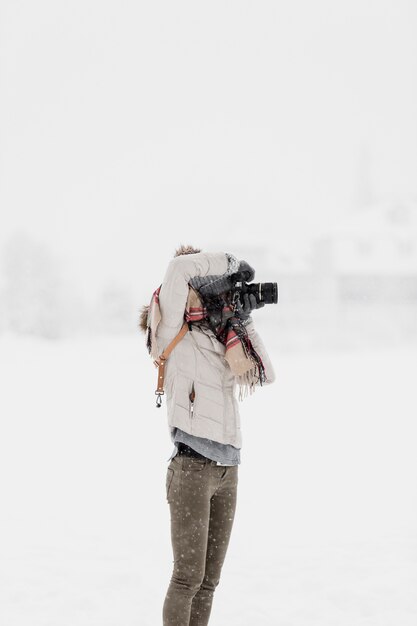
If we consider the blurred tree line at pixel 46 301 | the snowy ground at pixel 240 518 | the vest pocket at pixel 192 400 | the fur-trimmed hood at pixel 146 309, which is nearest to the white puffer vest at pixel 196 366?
the vest pocket at pixel 192 400

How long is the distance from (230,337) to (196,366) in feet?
0.56

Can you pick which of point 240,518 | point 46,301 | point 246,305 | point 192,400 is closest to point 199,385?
point 192,400

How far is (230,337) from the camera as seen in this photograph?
2516 millimetres

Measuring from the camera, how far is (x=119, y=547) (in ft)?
16.6

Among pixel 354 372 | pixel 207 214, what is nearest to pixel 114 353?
pixel 354 372

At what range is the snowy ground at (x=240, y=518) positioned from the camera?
3.87 m

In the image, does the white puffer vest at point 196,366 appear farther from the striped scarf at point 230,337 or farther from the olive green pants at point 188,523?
the olive green pants at point 188,523

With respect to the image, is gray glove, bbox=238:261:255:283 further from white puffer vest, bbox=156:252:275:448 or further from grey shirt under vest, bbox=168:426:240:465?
grey shirt under vest, bbox=168:426:240:465

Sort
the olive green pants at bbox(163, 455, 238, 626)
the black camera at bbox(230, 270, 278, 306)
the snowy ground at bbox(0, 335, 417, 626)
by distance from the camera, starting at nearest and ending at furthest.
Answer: the olive green pants at bbox(163, 455, 238, 626), the black camera at bbox(230, 270, 278, 306), the snowy ground at bbox(0, 335, 417, 626)

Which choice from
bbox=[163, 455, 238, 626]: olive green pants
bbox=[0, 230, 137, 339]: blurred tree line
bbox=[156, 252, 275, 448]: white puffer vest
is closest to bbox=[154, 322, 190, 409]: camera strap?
bbox=[156, 252, 275, 448]: white puffer vest

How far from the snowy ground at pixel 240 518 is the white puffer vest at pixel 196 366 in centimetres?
168

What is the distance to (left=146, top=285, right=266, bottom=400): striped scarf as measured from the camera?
8.14 feet

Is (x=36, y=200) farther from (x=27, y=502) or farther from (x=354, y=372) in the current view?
(x=27, y=502)

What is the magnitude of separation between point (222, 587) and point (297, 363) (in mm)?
25910
